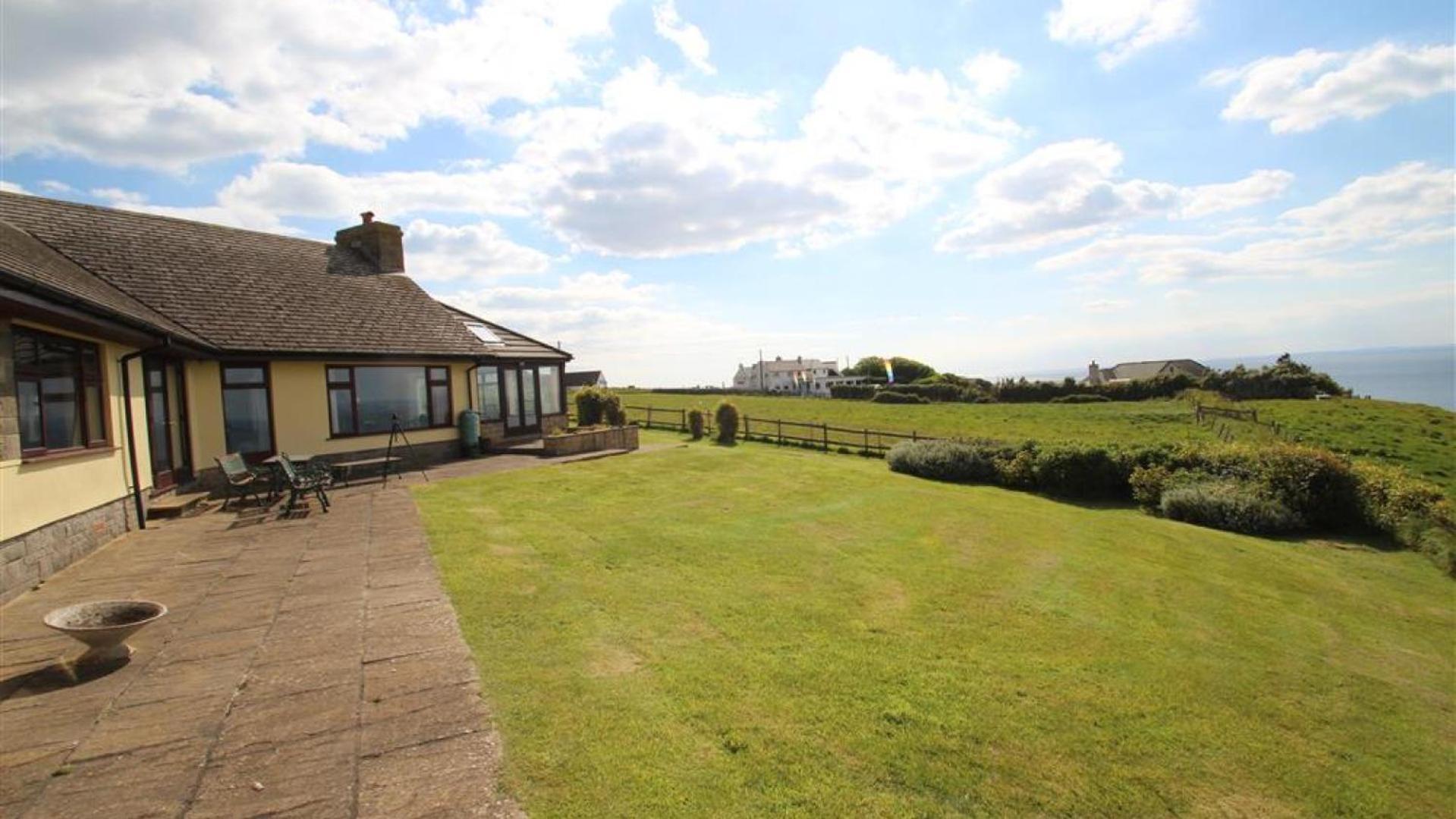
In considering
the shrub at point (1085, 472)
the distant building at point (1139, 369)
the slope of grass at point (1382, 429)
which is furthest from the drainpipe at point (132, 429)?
the distant building at point (1139, 369)

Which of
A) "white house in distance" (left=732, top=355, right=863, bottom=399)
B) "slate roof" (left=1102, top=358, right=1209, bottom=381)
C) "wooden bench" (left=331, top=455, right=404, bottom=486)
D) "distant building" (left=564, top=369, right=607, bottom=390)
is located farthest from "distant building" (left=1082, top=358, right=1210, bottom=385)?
"wooden bench" (left=331, top=455, right=404, bottom=486)

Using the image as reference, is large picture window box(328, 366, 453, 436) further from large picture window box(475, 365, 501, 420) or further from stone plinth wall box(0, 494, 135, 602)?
stone plinth wall box(0, 494, 135, 602)

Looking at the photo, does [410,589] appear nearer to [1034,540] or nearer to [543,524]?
[543,524]

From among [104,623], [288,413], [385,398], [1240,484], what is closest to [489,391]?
[385,398]

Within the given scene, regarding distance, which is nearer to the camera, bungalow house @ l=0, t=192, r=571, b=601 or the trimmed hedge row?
bungalow house @ l=0, t=192, r=571, b=601

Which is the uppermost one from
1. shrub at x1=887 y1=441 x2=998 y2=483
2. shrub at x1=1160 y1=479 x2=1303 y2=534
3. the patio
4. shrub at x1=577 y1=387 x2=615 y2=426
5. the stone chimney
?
the stone chimney

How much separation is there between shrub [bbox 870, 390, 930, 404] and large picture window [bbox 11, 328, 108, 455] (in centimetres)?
5089

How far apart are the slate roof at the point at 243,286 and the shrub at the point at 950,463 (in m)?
13.3

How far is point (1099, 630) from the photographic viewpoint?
698 centimetres

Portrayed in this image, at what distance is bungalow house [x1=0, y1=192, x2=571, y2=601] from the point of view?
7363 mm

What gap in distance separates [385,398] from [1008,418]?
35.0 m

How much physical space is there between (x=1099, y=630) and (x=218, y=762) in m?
7.73

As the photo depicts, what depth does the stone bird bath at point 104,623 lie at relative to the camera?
482cm

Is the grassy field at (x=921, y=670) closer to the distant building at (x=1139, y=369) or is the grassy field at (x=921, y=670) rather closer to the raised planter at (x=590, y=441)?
the raised planter at (x=590, y=441)
